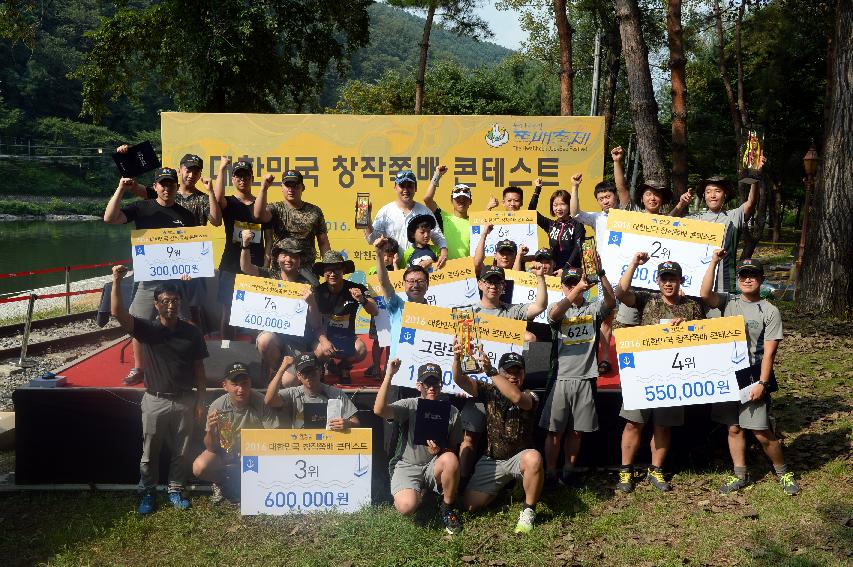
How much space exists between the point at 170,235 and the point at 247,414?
187 cm

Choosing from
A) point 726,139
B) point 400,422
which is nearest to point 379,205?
point 400,422

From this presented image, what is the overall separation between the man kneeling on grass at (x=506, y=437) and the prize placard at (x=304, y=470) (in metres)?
0.94

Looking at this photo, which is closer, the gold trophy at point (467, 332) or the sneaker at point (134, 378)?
the gold trophy at point (467, 332)

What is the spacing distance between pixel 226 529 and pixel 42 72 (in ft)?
300

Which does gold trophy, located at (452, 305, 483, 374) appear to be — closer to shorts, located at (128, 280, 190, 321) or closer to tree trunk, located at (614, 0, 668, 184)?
shorts, located at (128, 280, 190, 321)

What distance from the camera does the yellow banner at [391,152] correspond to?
38.9ft

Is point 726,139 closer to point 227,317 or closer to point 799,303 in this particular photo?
point 799,303

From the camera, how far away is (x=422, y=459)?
6.82m

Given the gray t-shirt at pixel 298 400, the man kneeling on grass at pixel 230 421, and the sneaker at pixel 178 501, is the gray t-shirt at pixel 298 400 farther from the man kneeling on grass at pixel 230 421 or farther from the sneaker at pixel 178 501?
the sneaker at pixel 178 501

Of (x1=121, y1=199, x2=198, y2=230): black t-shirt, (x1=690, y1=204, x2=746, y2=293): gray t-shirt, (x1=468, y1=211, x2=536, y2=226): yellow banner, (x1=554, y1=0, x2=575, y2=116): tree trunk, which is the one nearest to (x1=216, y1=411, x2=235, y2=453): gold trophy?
(x1=121, y1=199, x2=198, y2=230): black t-shirt

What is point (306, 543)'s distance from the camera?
253 inches

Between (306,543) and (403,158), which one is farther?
(403,158)

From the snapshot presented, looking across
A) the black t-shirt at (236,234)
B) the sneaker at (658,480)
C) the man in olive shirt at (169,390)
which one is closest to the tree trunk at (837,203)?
the sneaker at (658,480)

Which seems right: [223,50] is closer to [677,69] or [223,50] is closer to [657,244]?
[677,69]
